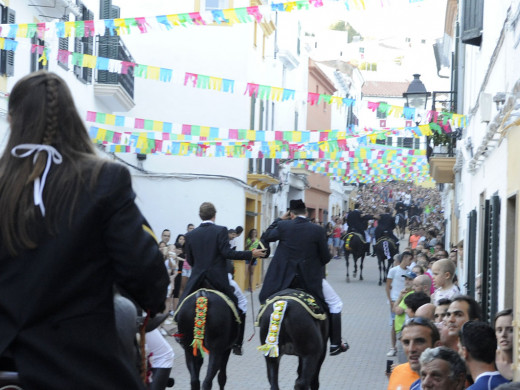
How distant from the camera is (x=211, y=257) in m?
11.7

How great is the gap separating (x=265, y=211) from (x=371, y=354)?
2079cm

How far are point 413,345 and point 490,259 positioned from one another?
4.60 metres

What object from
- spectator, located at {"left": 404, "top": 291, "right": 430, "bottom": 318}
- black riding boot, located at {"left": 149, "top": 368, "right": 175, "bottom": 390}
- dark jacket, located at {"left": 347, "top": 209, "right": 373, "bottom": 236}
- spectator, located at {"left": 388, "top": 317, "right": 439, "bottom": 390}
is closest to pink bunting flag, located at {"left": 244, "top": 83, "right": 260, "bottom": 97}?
spectator, located at {"left": 404, "top": 291, "right": 430, "bottom": 318}

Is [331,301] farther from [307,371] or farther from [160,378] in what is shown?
[160,378]

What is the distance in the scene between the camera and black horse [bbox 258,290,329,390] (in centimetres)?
1077

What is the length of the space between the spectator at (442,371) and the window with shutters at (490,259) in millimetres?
4153

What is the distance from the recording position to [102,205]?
3180 millimetres

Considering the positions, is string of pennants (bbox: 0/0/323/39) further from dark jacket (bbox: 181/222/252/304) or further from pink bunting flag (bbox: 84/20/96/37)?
dark jacket (bbox: 181/222/252/304)

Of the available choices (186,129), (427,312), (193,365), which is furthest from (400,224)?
(427,312)

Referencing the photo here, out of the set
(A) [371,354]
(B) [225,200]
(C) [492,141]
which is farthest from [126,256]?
(B) [225,200]

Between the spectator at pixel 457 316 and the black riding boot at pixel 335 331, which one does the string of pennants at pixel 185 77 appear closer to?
the black riding boot at pixel 335 331

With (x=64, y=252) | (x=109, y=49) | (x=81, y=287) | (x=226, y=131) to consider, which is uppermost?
(x=109, y=49)

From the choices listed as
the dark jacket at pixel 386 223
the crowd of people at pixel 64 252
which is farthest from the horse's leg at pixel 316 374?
the dark jacket at pixel 386 223

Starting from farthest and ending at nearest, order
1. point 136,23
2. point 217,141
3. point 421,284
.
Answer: point 217,141 → point 136,23 → point 421,284
